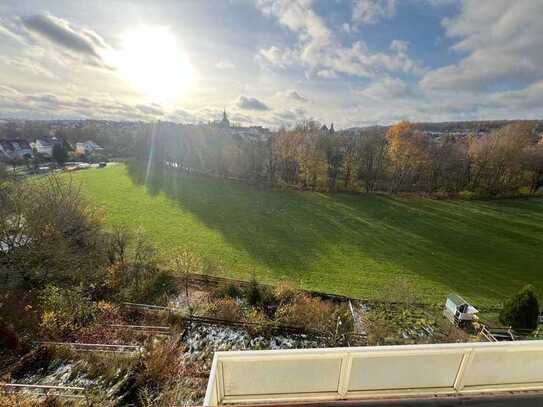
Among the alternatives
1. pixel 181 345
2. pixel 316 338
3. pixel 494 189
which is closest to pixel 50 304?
→ pixel 181 345

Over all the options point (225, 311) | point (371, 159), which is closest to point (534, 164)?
point (371, 159)

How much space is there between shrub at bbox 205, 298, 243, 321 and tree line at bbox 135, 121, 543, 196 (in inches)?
1043

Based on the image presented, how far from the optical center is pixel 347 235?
22.7 meters

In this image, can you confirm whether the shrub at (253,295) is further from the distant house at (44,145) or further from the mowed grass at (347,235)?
the distant house at (44,145)

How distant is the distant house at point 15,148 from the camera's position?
5375 cm

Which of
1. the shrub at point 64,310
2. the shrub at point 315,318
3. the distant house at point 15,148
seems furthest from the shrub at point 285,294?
the distant house at point 15,148

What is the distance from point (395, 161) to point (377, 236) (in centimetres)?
1577

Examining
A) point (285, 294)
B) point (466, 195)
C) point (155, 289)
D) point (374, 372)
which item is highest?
point (374, 372)

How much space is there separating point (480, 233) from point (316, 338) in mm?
20898

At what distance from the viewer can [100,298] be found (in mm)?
11891

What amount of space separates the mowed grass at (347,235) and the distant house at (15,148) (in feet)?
106

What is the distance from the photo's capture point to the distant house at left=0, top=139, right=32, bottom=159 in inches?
2116

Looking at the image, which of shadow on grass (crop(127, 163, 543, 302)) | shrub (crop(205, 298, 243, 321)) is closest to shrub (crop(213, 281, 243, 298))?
shrub (crop(205, 298, 243, 321))

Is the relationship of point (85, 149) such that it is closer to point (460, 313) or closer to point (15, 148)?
point (15, 148)
